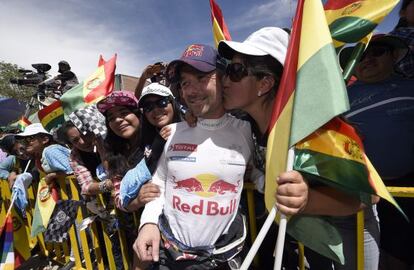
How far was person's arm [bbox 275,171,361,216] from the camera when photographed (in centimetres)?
105

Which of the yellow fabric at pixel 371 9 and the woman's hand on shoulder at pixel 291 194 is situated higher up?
the yellow fabric at pixel 371 9

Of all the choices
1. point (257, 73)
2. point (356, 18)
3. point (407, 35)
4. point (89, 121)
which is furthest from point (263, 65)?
point (89, 121)

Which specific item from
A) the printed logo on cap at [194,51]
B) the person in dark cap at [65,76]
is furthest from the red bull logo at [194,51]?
the person in dark cap at [65,76]

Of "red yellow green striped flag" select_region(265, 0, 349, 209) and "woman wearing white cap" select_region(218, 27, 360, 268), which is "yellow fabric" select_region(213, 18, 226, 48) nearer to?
"woman wearing white cap" select_region(218, 27, 360, 268)

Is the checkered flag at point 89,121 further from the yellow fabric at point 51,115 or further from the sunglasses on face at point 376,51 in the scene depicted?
the sunglasses on face at point 376,51

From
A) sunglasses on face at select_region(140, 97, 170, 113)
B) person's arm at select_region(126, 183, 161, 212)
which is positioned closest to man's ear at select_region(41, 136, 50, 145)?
sunglasses on face at select_region(140, 97, 170, 113)

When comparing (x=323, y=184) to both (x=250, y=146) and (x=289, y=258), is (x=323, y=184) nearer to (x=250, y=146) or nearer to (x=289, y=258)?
(x=250, y=146)

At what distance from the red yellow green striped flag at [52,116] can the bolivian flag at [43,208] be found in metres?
0.64

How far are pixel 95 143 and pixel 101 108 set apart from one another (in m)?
0.55

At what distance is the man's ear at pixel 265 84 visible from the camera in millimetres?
1536

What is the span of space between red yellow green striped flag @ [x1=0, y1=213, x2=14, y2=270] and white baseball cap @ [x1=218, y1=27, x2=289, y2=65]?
3549 mm

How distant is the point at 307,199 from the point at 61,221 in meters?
2.94

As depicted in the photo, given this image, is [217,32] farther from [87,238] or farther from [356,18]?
[87,238]

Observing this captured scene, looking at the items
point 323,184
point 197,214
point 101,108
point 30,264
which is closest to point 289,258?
point 197,214
